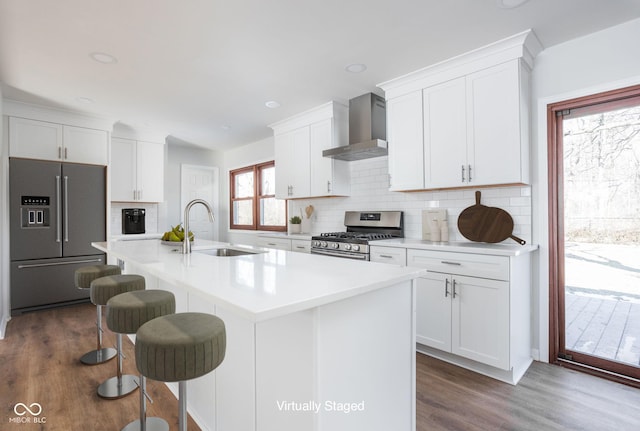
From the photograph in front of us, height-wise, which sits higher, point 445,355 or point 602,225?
point 602,225

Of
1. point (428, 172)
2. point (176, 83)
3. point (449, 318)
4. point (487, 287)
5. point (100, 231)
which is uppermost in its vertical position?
point (176, 83)

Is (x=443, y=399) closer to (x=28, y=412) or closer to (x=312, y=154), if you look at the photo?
(x=28, y=412)

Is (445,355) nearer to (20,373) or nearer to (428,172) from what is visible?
(428,172)

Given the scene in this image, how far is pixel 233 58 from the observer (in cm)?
279

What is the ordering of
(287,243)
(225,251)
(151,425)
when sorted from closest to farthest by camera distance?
(151,425)
(225,251)
(287,243)

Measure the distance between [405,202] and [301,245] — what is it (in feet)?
4.52

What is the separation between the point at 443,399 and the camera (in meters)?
2.09

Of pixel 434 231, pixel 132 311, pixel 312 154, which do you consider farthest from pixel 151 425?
pixel 312 154

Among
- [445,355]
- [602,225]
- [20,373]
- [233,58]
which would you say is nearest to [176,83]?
[233,58]

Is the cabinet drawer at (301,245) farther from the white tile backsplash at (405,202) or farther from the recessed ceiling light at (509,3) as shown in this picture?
the recessed ceiling light at (509,3)

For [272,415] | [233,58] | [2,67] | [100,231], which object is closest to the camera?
[272,415]

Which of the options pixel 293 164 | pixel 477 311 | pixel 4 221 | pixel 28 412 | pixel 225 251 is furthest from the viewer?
pixel 293 164

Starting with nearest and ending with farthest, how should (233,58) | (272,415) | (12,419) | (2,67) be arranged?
(272,415) < (12,419) < (233,58) < (2,67)

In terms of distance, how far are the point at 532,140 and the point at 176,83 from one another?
3310 millimetres
